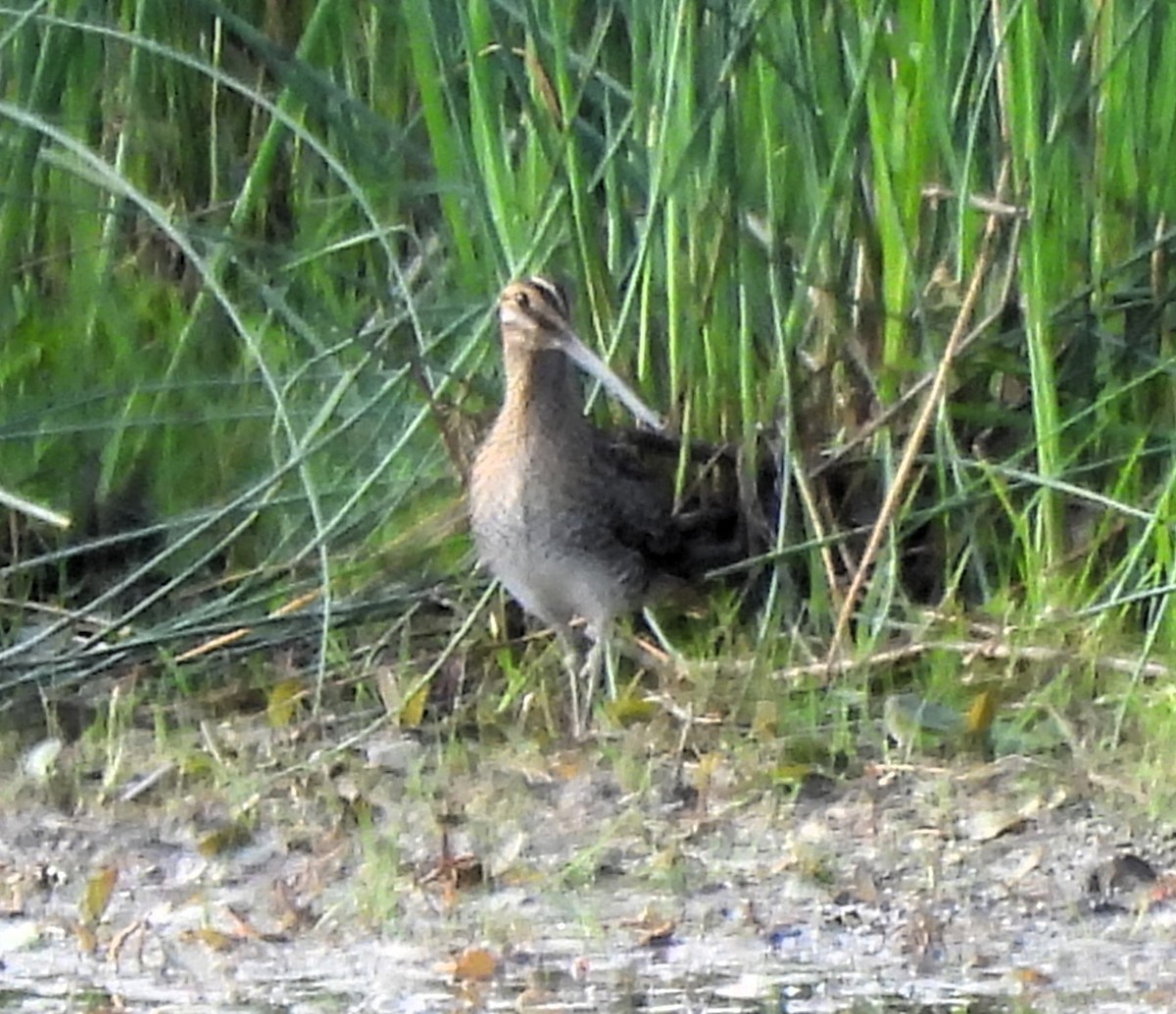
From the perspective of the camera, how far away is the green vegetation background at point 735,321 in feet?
14.1

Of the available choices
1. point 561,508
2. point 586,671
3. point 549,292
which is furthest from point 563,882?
point 549,292

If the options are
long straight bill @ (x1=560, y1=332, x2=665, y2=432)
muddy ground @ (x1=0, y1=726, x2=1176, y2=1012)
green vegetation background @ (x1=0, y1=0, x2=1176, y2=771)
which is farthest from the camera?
long straight bill @ (x1=560, y1=332, x2=665, y2=432)

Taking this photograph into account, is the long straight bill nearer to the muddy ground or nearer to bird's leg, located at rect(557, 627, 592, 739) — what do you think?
bird's leg, located at rect(557, 627, 592, 739)

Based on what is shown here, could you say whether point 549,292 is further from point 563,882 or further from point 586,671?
point 563,882

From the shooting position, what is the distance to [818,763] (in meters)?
4.17

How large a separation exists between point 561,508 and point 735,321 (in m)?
0.38

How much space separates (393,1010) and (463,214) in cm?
171

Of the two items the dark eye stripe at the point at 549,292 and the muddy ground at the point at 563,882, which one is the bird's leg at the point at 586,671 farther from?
the dark eye stripe at the point at 549,292

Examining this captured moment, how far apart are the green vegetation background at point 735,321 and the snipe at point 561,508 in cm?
10

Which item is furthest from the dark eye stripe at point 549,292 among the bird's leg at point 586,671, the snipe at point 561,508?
the bird's leg at point 586,671

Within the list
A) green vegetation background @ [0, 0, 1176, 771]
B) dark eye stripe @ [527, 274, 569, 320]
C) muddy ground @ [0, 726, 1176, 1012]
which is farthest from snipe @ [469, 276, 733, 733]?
muddy ground @ [0, 726, 1176, 1012]

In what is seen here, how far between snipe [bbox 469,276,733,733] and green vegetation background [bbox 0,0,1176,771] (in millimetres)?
104

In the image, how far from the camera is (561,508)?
4547 millimetres

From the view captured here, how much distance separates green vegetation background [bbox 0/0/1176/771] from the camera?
14.1 ft
